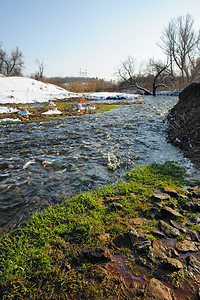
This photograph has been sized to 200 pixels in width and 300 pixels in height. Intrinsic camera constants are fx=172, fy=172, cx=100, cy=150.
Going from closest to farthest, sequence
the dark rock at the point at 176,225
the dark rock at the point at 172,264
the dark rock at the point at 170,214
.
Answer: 1. the dark rock at the point at 172,264
2. the dark rock at the point at 176,225
3. the dark rock at the point at 170,214

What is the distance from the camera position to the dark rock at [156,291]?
4.96ft

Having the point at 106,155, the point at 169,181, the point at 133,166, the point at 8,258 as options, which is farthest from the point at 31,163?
the point at 169,181

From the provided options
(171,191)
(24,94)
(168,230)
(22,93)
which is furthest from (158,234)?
(22,93)

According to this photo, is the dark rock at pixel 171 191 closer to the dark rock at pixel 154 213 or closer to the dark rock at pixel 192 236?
the dark rock at pixel 154 213

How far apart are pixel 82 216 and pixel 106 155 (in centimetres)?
289

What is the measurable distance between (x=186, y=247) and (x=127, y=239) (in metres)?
0.69

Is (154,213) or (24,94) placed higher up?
(24,94)

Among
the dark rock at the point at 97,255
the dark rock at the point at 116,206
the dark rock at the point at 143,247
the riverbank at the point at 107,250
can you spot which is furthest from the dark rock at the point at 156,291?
the dark rock at the point at 116,206

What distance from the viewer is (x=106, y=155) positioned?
17.4ft

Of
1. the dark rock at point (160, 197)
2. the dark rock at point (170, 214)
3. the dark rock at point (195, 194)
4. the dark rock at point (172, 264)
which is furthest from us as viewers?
the dark rock at point (195, 194)

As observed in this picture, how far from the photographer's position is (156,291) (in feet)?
5.07

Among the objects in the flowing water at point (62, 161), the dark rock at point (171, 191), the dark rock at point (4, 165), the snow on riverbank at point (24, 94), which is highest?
the snow on riverbank at point (24, 94)

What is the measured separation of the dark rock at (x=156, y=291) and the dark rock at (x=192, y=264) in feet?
1.20

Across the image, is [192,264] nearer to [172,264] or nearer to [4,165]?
[172,264]
